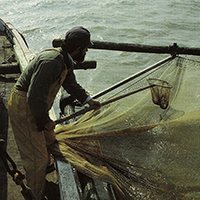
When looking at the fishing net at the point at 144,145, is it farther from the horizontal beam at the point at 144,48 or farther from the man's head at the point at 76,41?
the man's head at the point at 76,41

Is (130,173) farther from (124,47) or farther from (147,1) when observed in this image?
(147,1)

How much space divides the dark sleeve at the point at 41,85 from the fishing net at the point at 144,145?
2.15 feet

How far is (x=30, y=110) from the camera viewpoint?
8.63 ft

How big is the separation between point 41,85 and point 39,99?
0.51ft

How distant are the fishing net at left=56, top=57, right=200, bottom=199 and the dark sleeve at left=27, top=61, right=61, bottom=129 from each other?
2.15 ft

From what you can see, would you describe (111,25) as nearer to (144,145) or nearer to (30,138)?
(144,145)

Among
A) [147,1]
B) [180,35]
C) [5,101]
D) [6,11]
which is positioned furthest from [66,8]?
[5,101]

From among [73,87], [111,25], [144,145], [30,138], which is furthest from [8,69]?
[111,25]

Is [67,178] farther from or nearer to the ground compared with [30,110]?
nearer to the ground

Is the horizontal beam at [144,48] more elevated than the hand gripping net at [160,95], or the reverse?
the horizontal beam at [144,48]

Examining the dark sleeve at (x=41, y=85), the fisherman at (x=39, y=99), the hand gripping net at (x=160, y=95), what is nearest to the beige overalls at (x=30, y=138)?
the fisherman at (x=39, y=99)

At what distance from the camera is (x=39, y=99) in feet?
8.07

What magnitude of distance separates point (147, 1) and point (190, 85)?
645 inches

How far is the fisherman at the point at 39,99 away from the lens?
2.43 m
